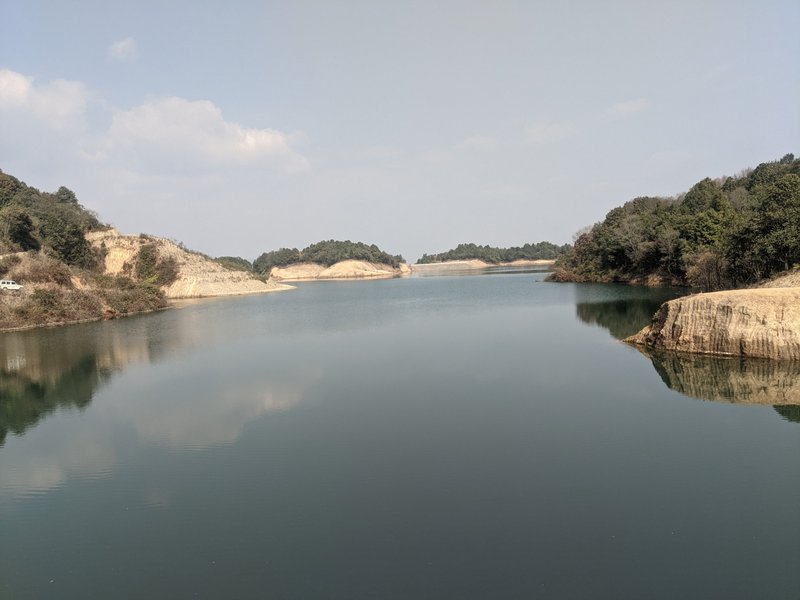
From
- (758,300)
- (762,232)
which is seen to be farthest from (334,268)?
(758,300)

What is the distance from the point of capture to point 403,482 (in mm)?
10133

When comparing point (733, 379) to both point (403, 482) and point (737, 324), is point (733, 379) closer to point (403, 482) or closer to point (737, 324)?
point (737, 324)

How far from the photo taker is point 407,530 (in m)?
8.38

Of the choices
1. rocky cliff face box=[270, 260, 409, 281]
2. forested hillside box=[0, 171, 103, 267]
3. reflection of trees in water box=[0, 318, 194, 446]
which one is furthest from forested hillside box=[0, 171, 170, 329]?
rocky cliff face box=[270, 260, 409, 281]

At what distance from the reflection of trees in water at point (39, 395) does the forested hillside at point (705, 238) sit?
32876mm

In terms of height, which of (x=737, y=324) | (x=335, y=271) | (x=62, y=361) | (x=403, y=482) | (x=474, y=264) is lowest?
(x=403, y=482)

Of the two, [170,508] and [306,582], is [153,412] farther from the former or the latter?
[306,582]

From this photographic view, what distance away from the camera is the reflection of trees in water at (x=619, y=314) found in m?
28.3

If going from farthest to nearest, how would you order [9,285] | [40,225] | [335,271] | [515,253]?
1. [515,253]
2. [335,271]
3. [40,225]
4. [9,285]

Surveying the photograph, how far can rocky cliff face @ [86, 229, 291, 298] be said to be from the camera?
70000 millimetres

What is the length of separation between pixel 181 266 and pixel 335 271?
72390mm

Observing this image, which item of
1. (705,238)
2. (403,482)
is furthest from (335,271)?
(403,482)

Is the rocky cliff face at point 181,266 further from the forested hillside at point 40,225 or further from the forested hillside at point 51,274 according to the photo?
the forested hillside at point 40,225

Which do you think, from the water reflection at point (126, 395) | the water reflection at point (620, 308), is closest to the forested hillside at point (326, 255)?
the water reflection at point (620, 308)
